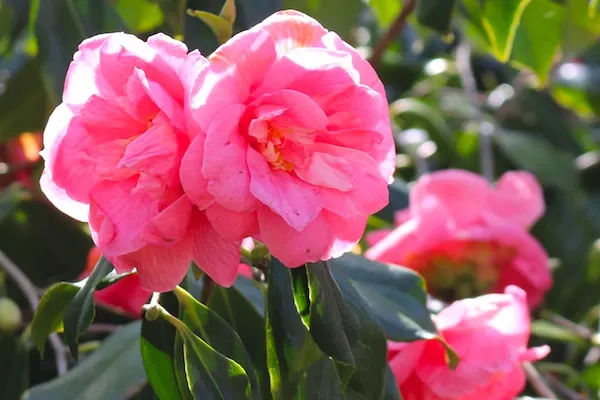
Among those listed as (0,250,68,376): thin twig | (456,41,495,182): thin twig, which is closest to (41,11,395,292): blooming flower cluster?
(0,250,68,376): thin twig

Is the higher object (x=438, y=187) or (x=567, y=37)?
(x=567, y=37)

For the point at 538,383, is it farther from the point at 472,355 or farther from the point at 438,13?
the point at 438,13

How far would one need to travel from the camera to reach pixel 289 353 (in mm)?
577

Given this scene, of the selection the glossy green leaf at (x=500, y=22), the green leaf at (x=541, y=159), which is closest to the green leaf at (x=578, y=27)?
the glossy green leaf at (x=500, y=22)

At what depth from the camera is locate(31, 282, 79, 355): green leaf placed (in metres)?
0.62

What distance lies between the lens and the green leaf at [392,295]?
68cm

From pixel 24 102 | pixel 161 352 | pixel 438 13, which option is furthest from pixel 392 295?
pixel 24 102

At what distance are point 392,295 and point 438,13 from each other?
0.30 meters

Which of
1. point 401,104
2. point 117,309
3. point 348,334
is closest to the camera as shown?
point 348,334

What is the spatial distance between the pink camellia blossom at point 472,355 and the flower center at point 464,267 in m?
0.32

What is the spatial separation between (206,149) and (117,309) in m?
0.45

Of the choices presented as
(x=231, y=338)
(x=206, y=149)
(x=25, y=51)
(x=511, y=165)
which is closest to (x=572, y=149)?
(x=511, y=165)

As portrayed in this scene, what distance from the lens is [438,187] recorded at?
1.03 m

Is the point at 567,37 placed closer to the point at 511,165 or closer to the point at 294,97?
the point at 511,165
